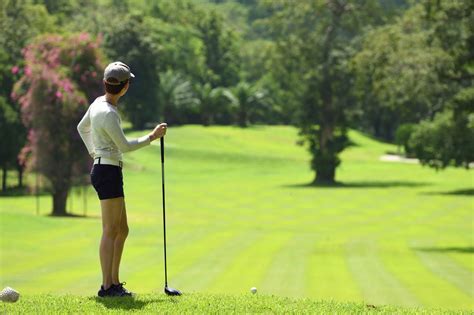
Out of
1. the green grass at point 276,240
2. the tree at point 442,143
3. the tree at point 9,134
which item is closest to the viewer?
the green grass at point 276,240

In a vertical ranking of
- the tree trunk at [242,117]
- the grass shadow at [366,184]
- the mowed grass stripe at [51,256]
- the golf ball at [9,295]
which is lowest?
the grass shadow at [366,184]

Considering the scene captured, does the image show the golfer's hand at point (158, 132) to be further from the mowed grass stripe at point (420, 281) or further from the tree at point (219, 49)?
the tree at point (219, 49)

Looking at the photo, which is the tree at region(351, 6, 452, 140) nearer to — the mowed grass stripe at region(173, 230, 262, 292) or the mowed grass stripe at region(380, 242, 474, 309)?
the mowed grass stripe at region(380, 242, 474, 309)

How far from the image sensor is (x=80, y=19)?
371 feet

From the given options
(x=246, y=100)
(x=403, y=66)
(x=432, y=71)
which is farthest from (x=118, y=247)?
(x=246, y=100)

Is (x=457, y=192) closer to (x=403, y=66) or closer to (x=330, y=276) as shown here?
(x=403, y=66)

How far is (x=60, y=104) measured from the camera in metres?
46.1

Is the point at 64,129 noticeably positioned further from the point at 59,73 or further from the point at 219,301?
the point at 219,301

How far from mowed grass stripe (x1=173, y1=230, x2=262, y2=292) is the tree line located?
27.8 feet

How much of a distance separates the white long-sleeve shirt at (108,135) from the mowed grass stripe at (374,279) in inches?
285

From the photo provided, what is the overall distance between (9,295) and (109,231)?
127 cm

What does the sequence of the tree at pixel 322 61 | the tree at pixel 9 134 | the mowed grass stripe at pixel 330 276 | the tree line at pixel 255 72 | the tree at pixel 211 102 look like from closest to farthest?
the mowed grass stripe at pixel 330 276, the tree line at pixel 255 72, the tree at pixel 9 134, the tree at pixel 322 61, the tree at pixel 211 102

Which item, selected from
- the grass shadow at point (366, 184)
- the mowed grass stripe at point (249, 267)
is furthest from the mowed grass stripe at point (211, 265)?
the grass shadow at point (366, 184)

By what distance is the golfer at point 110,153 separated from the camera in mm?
10688
